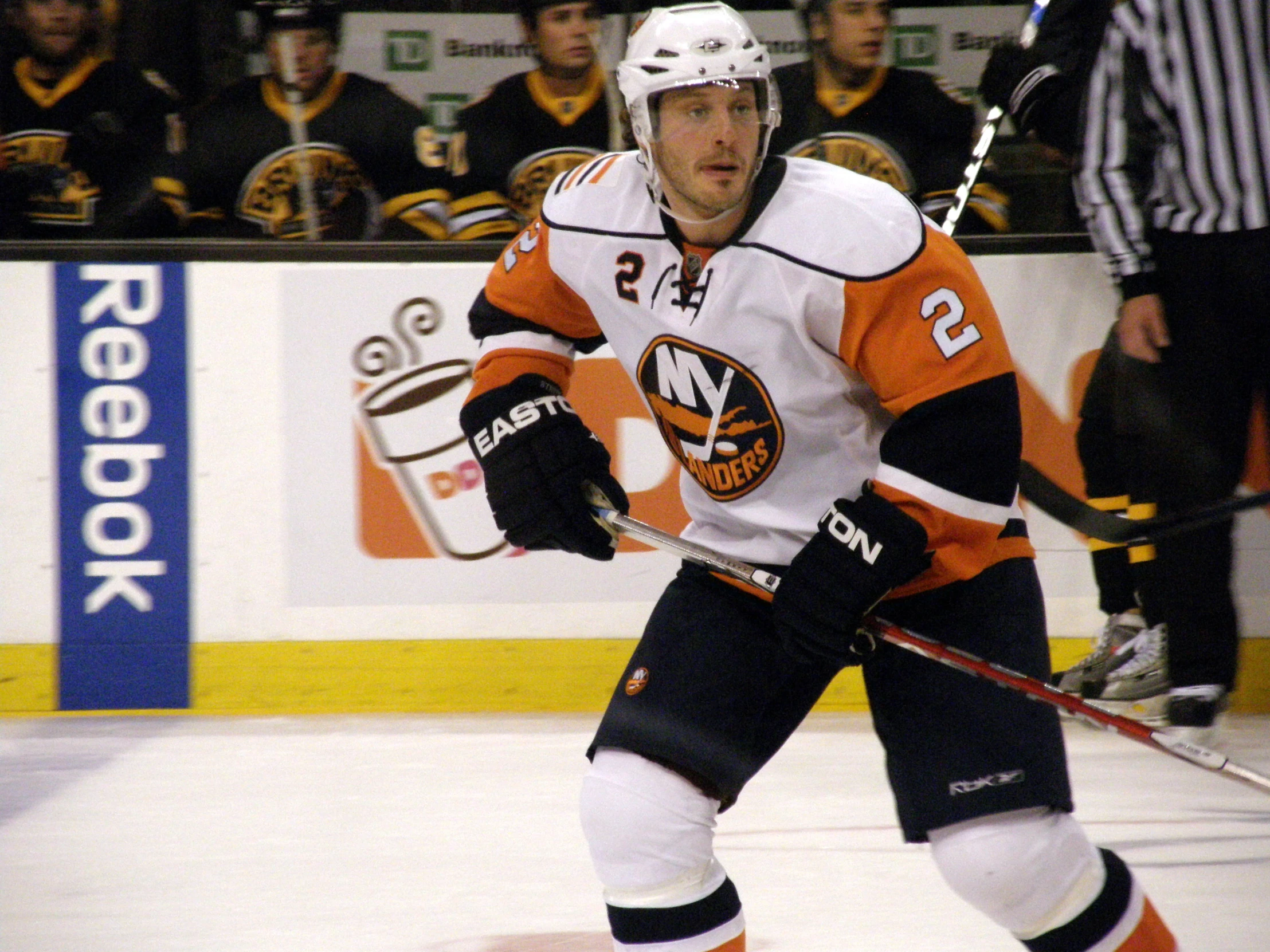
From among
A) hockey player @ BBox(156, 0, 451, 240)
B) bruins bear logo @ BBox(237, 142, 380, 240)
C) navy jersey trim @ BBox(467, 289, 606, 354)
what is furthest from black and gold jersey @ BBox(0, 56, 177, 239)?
navy jersey trim @ BBox(467, 289, 606, 354)

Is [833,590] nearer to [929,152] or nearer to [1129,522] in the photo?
[1129,522]

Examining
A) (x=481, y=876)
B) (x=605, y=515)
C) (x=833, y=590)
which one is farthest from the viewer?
(x=481, y=876)

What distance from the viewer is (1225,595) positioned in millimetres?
2941

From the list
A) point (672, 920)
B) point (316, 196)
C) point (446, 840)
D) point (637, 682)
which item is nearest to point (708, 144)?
point (637, 682)

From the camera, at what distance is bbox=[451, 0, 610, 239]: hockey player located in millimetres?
3701

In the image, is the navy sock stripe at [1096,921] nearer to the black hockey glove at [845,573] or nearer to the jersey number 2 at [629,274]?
the black hockey glove at [845,573]

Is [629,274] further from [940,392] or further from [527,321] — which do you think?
[940,392]

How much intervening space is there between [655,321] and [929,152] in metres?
2.21

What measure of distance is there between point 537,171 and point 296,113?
1.88ft

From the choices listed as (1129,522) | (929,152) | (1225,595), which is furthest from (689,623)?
(929,152)

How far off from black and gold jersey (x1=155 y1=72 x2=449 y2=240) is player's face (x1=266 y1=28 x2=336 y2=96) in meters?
0.03

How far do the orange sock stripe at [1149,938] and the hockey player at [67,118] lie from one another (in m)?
2.92

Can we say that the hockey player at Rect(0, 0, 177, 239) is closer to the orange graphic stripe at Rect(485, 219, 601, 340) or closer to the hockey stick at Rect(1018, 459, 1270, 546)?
the orange graphic stripe at Rect(485, 219, 601, 340)

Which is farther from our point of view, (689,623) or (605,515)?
(605,515)
